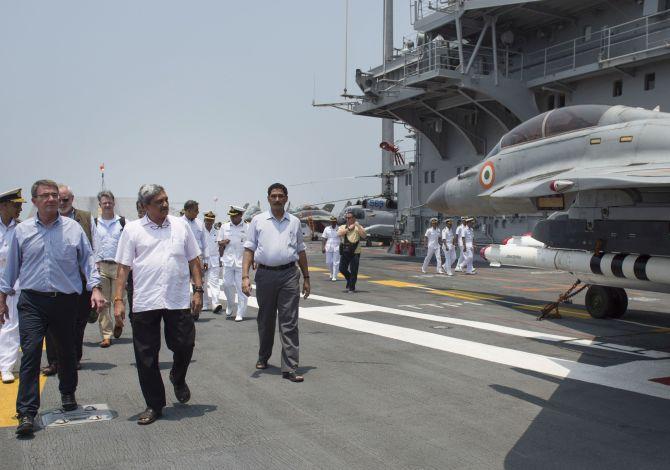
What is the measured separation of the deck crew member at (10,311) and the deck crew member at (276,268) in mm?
2554

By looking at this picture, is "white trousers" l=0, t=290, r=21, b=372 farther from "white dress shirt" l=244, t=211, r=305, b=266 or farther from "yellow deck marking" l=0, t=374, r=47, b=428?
"white dress shirt" l=244, t=211, r=305, b=266

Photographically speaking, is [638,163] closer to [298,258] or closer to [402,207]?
[298,258]

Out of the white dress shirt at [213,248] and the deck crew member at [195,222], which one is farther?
the white dress shirt at [213,248]

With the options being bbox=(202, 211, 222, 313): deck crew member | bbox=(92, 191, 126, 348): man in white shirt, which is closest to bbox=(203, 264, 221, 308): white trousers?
bbox=(202, 211, 222, 313): deck crew member

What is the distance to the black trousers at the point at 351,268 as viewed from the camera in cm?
→ 1461

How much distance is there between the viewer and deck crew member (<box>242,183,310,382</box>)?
638 centimetres

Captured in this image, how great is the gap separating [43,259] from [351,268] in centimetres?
1018

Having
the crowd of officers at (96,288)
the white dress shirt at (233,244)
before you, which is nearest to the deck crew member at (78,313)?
the crowd of officers at (96,288)

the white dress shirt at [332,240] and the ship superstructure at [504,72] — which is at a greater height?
the ship superstructure at [504,72]

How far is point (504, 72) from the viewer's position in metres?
28.4

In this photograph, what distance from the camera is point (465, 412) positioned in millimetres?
5008

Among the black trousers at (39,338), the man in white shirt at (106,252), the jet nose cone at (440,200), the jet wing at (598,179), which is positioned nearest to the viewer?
the black trousers at (39,338)

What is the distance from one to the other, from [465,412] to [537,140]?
7483mm

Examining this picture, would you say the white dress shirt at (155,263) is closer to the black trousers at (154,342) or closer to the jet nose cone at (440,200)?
the black trousers at (154,342)
